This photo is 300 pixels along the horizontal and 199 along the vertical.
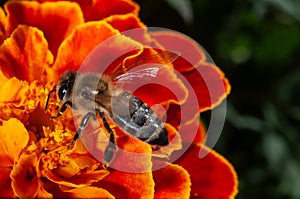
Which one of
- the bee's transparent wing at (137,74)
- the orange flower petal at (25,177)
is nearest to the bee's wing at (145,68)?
the bee's transparent wing at (137,74)

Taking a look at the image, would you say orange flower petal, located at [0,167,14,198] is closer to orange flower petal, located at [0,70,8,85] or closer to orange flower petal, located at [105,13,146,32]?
orange flower petal, located at [0,70,8,85]

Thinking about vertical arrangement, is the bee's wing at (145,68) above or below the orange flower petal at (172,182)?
above

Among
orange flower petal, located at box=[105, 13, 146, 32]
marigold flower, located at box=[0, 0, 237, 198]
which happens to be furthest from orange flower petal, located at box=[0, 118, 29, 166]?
orange flower petal, located at box=[105, 13, 146, 32]

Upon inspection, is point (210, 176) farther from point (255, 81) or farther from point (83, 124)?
point (255, 81)

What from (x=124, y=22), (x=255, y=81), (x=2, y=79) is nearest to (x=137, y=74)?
(x=124, y=22)

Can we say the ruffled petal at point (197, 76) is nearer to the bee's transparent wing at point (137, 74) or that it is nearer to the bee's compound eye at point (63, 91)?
the bee's transparent wing at point (137, 74)
